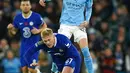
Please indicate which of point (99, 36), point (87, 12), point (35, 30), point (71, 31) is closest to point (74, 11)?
point (87, 12)

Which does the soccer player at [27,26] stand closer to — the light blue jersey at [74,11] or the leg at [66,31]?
the leg at [66,31]

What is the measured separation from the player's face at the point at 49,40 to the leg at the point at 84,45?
1259 millimetres

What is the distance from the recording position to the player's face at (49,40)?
13.0 metres

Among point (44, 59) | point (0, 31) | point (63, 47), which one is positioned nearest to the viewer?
point (63, 47)

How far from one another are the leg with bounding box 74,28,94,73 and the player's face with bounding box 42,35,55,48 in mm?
1259

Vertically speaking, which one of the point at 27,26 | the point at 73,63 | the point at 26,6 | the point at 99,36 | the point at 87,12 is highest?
the point at 26,6

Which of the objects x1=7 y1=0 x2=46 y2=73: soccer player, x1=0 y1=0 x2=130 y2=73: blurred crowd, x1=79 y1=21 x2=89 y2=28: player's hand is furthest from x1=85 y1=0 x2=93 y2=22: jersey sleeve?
x1=0 y1=0 x2=130 y2=73: blurred crowd

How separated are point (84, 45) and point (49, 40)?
1.51 meters

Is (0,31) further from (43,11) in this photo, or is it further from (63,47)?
(63,47)

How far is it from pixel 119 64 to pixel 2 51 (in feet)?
14.1

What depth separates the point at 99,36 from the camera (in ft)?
70.1

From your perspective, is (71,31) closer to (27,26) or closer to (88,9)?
(88,9)

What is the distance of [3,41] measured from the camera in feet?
65.4

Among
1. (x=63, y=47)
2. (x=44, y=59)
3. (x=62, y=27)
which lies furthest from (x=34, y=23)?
(x=44, y=59)
